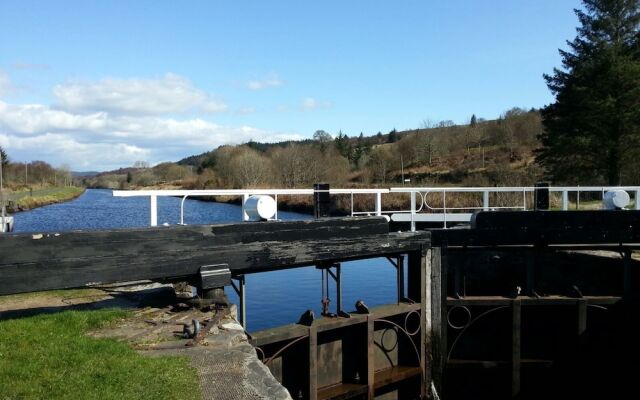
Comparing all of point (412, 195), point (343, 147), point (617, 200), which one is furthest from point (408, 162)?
point (617, 200)

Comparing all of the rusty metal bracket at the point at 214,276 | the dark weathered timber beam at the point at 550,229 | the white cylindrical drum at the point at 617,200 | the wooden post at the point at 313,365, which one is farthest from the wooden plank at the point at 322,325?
the white cylindrical drum at the point at 617,200

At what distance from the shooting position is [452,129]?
8281 centimetres

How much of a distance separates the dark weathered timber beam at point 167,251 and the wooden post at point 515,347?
2806 mm

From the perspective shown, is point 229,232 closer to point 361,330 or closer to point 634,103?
point 361,330

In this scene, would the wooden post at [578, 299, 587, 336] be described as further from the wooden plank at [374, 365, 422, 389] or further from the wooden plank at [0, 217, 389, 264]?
the wooden plank at [0, 217, 389, 264]

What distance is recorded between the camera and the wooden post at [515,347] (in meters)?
8.87

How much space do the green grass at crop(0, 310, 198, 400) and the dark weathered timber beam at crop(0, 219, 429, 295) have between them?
0.55m

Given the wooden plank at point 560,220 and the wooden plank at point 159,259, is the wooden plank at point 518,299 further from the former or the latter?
the wooden plank at point 159,259

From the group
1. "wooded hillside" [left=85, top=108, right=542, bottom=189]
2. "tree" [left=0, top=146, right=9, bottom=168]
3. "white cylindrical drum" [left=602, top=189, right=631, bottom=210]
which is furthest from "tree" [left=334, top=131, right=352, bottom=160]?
"white cylindrical drum" [left=602, top=189, right=631, bottom=210]

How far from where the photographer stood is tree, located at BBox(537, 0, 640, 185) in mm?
27984

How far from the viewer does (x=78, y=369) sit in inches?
172

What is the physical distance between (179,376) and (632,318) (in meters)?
8.21

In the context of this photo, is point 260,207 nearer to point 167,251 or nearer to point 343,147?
point 167,251

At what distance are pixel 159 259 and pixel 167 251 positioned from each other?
0.12 m
